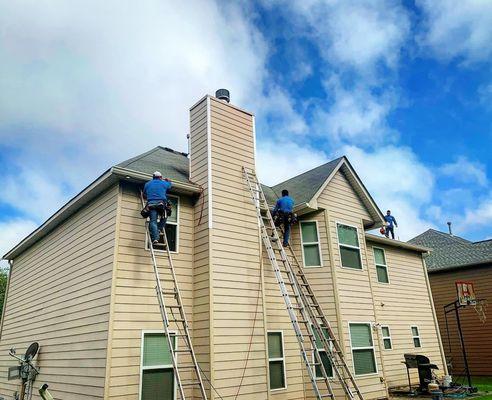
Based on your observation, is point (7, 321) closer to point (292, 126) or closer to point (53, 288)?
point (53, 288)

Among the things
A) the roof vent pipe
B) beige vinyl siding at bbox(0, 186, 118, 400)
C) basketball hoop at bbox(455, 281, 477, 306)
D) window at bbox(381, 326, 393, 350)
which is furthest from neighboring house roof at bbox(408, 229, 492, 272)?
beige vinyl siding at bbox(0, 186, 118, 400)

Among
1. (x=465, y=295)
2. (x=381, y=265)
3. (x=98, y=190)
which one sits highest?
(x=98, y=190)

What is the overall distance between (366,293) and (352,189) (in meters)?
3.61

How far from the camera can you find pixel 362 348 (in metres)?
11.3

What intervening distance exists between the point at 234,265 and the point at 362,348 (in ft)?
16.5

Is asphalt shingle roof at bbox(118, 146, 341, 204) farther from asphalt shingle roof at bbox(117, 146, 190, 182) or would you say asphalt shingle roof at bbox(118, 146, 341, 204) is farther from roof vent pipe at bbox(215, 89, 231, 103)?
roof vent pipe at bbox(215, 89, 231, 103)

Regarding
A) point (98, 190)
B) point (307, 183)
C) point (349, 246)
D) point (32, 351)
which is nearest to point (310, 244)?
point (349, 246)

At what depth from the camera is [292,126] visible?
17.7 metres

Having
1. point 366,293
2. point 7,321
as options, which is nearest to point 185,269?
point 366,293

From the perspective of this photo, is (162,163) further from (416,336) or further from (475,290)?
(475,290)

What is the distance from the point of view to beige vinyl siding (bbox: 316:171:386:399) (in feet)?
36.2

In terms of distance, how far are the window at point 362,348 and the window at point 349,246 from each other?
6.22 feet

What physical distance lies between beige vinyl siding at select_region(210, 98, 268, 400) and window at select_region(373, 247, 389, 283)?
23.2ft

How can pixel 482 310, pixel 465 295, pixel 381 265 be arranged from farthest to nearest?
pixel 482 310
pixel 381 265
pixel 465 295
